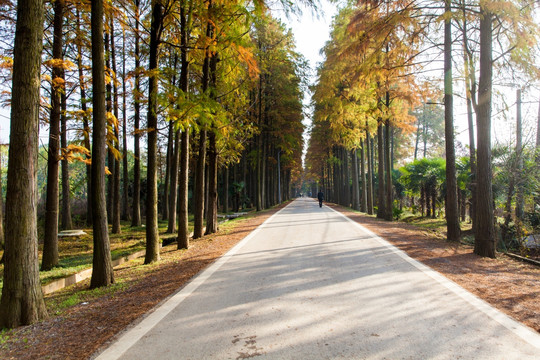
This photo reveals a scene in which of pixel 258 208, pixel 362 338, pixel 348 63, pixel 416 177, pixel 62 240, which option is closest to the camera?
pixel 362 338

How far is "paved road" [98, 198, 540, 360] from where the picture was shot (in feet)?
10.6

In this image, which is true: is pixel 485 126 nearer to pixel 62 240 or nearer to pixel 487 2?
pixel 487 2

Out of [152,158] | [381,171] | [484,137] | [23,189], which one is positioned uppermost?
[484,137]

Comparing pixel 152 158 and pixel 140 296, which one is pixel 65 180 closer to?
pixel 152 158

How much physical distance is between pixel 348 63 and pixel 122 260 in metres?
14.0

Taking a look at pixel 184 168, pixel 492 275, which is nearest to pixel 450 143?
pixel 492 275

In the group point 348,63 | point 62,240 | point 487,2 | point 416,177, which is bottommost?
point 62,240

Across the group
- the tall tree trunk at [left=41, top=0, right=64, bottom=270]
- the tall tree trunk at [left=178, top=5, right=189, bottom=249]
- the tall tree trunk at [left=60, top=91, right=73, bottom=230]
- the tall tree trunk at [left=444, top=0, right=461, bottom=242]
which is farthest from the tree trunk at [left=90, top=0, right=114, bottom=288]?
the tall tree trunk at [left=444, top=0, right=461, bottom=242]

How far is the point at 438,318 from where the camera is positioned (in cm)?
397

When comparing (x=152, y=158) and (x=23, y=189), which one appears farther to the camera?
(x=152, y=158)

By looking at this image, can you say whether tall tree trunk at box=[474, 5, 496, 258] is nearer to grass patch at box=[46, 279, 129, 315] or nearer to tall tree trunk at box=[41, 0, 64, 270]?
grass patch at box=[46, 279, 129, 315]

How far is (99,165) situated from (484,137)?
8.54 meters

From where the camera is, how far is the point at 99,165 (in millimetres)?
6234

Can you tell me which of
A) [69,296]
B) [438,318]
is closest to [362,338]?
[438,318]
